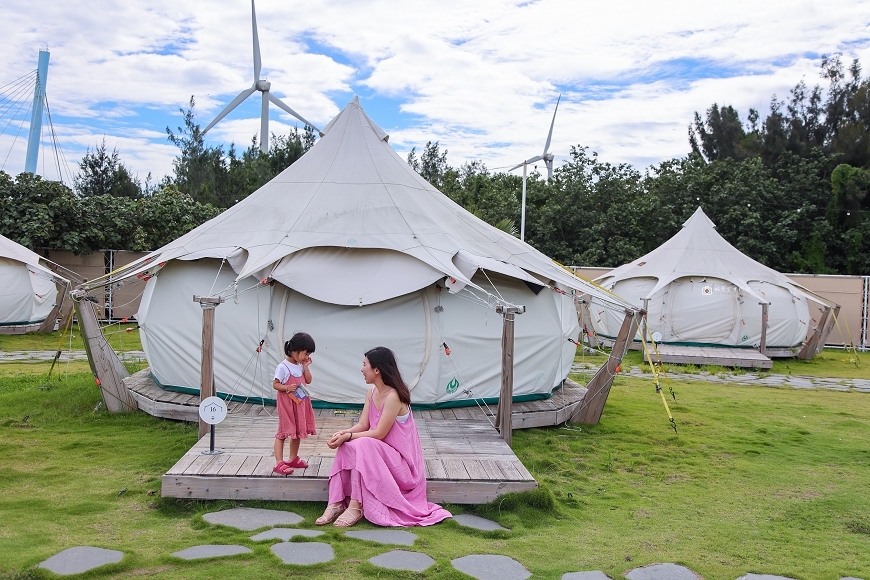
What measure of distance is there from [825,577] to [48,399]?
890 cm

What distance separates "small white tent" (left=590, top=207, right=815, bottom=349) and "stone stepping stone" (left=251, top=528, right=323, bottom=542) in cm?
1385

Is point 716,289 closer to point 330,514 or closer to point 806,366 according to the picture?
point 806,366

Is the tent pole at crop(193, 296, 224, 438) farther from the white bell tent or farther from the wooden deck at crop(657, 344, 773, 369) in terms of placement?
the wooden deck at crop(657, 344, 773, 369)

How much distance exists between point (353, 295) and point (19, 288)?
12704 mm

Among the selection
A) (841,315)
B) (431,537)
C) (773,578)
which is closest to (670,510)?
(773,578)

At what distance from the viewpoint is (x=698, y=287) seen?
18.5 metres

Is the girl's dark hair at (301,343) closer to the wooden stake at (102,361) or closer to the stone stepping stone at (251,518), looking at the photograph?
the stone stepping stone at (251,518)

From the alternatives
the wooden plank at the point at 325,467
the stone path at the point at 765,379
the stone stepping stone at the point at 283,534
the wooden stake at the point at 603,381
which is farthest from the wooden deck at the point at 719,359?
the stone stepping stone at the point at 283,534

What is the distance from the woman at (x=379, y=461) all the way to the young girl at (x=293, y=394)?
0.61 metres

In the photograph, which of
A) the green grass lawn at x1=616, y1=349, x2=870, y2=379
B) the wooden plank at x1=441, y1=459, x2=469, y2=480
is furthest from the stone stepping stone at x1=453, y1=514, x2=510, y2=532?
the green grass lawn at x1=616, y1=349, x2=870, y2=379

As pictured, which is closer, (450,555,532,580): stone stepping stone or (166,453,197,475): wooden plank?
(450,555,532,580): stone stepping stone

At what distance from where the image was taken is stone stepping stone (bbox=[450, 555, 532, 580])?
4.53m

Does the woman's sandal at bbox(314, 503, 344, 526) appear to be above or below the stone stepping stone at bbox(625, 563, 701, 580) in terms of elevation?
above

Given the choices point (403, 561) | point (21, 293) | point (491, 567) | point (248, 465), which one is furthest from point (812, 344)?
point (21, 293)
